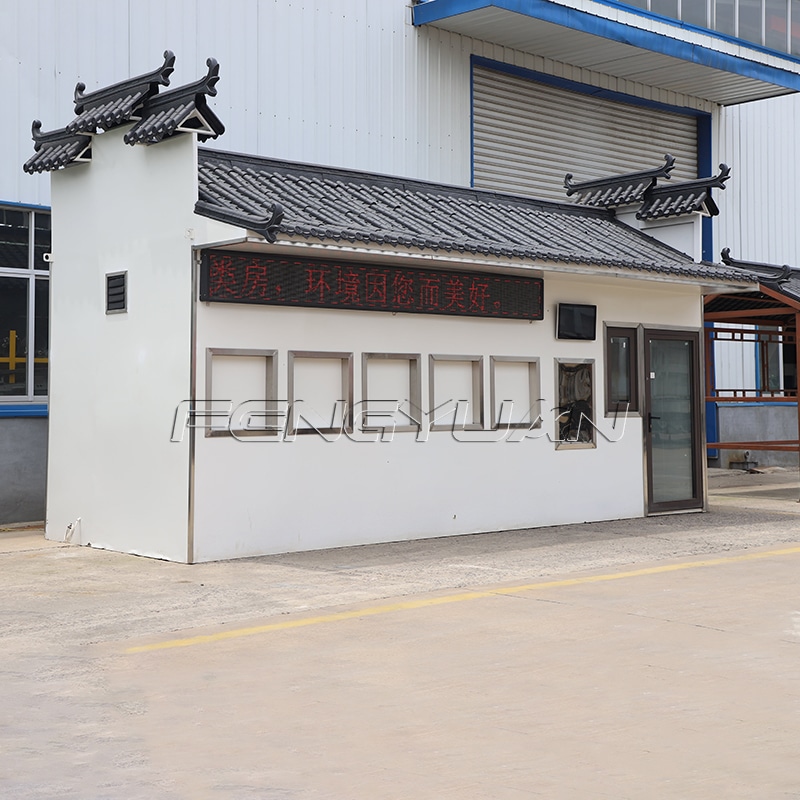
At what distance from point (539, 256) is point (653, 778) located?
7.60 m

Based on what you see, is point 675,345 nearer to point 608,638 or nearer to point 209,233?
point 209,233

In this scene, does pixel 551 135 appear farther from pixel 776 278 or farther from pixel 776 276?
pixel 776 278

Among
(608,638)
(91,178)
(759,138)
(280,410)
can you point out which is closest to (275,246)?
(280,410)

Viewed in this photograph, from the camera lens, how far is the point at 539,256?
38.0ft

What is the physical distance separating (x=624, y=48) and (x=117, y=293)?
11.6 metres

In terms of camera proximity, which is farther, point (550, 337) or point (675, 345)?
point (675, 345)

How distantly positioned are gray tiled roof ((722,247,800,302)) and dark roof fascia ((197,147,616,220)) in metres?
2.13

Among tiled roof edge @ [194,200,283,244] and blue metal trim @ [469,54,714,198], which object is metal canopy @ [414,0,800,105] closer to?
blue metal trim @ [469,54,714,198]

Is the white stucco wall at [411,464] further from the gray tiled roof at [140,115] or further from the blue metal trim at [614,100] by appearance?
the blue metal trim at [614,100]

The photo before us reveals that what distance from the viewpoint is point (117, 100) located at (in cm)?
1094

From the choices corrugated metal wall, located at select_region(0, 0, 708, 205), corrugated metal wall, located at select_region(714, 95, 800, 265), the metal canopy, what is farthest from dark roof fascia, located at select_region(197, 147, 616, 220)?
corrugated metal wall, located at select_region(714, 95, 800, 265)

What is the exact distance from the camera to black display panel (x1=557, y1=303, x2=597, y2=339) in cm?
1305

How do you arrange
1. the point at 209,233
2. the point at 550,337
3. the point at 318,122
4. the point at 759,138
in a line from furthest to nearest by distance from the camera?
the point at 759,138 < the point at 318,122 < the point at 550,337 < the point at 209,233

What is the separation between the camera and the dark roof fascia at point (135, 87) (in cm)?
1029
